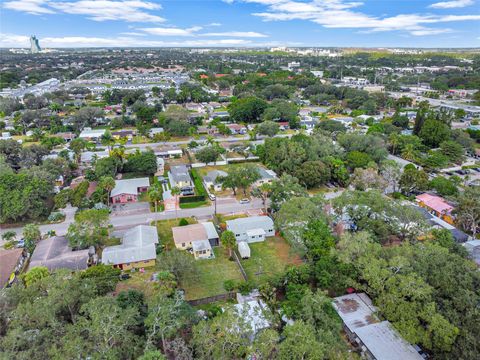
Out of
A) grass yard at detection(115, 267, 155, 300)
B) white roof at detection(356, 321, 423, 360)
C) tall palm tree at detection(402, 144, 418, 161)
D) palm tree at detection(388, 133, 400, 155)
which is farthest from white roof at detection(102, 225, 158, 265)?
palm tree at detection(388, 133, 400, 155)

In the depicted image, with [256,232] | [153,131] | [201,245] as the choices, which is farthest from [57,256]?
[153,131]

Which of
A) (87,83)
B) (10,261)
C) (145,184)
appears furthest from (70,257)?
(87,83)

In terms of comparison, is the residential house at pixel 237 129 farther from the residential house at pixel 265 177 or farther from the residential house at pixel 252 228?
the residential house at pixel 252 228

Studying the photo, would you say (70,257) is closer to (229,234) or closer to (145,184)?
(229,234)

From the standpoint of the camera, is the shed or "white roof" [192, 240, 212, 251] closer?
"white roof" [192, 240, 212, 251]

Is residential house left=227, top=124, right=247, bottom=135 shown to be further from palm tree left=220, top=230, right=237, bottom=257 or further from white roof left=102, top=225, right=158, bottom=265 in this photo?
palm tree left=220, top=230, right=237, bottom=257

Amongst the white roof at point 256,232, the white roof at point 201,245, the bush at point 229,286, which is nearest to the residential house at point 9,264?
the white roof at point 201,245
